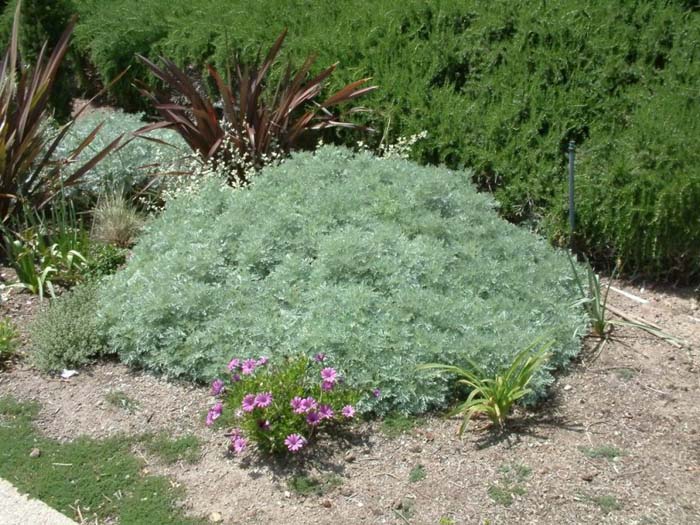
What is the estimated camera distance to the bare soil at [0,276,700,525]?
11.4 ft

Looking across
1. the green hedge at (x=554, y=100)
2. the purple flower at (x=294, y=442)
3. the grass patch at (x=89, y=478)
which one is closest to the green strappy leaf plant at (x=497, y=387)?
the purple flower at (x=294, y=442)

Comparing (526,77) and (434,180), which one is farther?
(526,77)

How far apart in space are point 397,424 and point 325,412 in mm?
389

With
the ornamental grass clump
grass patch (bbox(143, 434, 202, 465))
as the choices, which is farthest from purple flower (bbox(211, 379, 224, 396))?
grass patch (bbox(143, 434, 202, 465))

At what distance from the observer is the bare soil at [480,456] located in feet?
11.4

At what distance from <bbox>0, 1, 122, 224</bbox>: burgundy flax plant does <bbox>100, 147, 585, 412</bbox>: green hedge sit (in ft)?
4.32

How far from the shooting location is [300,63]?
737 centimetres

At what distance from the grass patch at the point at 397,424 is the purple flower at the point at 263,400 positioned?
0.58 m

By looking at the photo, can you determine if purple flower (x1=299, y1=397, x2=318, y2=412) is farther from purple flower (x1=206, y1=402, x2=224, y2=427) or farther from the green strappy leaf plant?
the green strappy leaf plant

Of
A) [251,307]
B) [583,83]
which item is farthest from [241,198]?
[583,83]

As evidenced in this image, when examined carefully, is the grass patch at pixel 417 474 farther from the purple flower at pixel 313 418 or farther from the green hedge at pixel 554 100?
the green hedge at pixel 554 100

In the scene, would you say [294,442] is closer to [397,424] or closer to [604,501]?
[397,424]

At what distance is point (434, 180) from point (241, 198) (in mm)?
1199

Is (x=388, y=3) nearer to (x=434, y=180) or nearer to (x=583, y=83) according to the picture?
(x=583, y=83)
